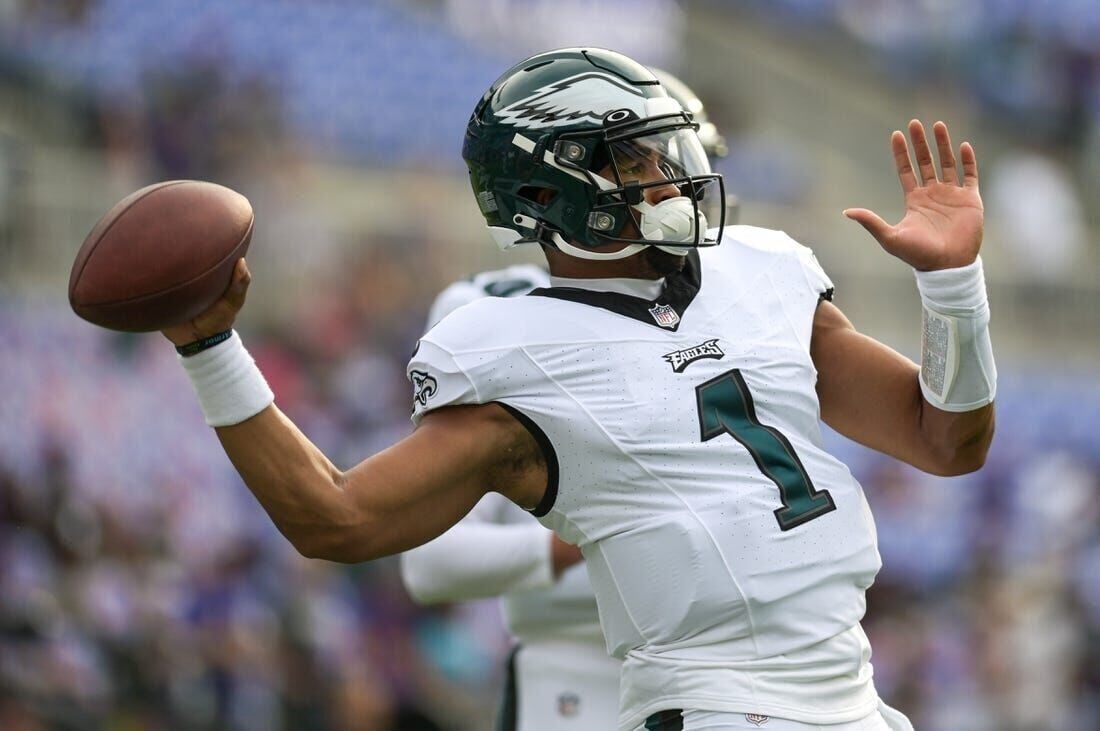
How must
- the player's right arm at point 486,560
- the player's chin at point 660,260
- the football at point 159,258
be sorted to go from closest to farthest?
the football at point 159,258 < the player's chin at point 660,260 < the player's right arm at point 486,560

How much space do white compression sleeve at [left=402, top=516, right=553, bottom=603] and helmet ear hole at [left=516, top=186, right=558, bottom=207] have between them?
1036mm

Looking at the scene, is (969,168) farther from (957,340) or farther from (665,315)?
(665,315)

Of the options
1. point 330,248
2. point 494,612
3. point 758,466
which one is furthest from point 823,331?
point 330,248

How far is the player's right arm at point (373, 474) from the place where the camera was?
101 inches

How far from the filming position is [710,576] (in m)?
2.66

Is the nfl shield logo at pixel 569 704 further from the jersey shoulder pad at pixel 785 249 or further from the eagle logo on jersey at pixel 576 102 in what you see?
the eagle logo on jersey at pixel 576 102

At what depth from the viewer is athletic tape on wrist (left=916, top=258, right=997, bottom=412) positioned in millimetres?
2797

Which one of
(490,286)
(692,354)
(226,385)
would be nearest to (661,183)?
(692,354)

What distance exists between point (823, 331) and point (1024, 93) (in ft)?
30.5

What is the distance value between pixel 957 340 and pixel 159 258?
4.34 feet

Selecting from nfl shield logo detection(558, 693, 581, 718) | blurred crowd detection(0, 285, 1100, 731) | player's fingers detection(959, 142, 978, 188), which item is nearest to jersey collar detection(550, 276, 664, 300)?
player's fingers detection(959, 142, 978, 188)

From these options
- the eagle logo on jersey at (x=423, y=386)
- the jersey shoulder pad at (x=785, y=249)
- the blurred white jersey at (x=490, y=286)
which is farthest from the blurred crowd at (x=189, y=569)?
the eagle logo on jersey at (x=423, y=386)

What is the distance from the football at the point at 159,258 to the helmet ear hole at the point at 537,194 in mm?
547

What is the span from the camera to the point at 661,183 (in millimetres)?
2857
